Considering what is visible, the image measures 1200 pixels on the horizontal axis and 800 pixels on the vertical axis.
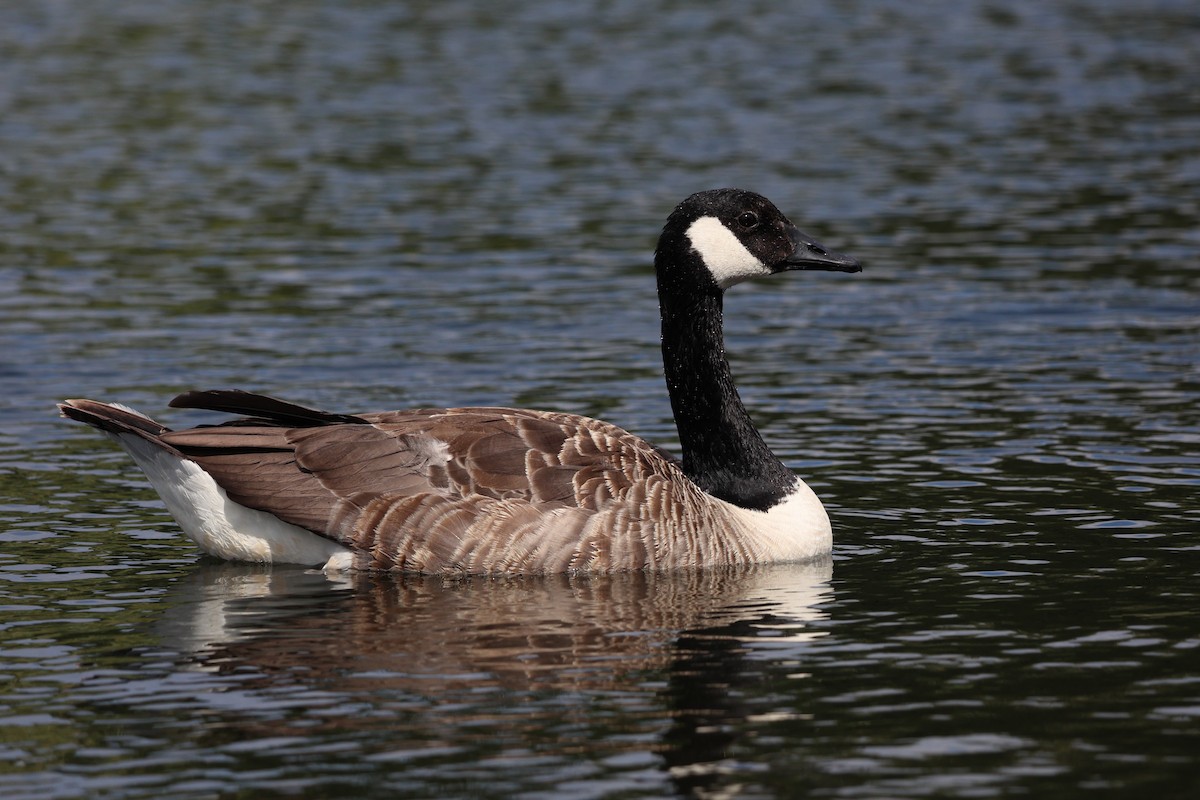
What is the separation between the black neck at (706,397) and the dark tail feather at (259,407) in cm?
244

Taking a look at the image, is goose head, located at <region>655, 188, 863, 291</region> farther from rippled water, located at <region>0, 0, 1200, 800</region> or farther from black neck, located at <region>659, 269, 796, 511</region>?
rippled water, located at <region>0, 0, 1200, 800</region>

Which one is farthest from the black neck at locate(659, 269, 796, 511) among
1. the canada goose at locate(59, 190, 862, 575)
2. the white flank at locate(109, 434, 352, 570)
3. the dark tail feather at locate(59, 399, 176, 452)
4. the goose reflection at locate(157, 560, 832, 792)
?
the dark tail feather at locate(59, 399, 176, 452)

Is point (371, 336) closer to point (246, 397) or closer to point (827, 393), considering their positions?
point (827, 393)

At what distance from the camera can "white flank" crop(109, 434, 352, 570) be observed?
1325 cm

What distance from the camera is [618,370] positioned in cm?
1964

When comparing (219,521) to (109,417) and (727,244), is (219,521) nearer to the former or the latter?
(109,417)

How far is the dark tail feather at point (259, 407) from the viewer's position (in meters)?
12.7

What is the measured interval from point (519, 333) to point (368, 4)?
30.7 metres

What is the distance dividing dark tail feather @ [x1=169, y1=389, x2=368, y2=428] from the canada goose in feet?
0.05

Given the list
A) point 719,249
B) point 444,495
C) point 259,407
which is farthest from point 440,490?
point 719,249

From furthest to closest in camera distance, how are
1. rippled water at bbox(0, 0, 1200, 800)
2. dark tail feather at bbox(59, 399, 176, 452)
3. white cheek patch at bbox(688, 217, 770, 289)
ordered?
1. white cheek patch at bbox(688, 217, 770, 289)
2. dark tail feather at bbox(59, 399, 176, 452)
3. rippled water at bbox(0, 0, 1200, 800)

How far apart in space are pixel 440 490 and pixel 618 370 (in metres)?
6.78

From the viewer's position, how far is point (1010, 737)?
9.59 meters

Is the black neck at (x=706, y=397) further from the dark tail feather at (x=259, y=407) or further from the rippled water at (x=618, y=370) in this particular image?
the dark tail feather at (x=259, y=407)
